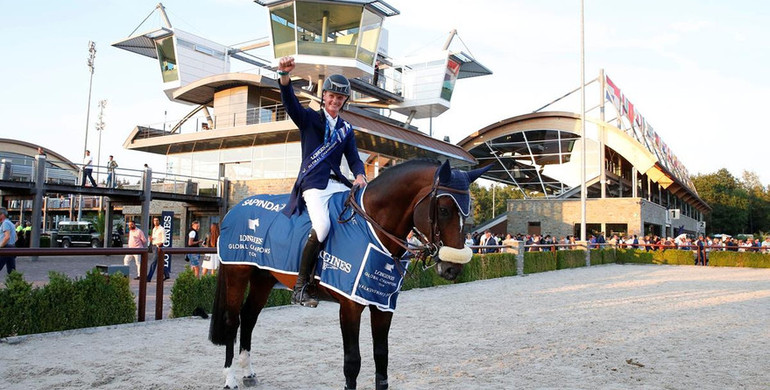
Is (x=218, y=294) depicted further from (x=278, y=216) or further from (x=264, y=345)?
(x=264, y=345)

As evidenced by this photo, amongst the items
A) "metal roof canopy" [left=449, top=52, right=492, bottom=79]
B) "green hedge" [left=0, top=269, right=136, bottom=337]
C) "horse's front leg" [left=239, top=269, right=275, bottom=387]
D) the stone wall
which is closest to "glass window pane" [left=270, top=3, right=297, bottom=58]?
"metal roof canopy" [left=449, top=52, right=492, bottom=79]

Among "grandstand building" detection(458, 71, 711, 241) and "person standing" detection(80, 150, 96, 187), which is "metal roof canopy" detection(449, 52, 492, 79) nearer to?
"grandstand building" detection(458, 71, 711, 241)

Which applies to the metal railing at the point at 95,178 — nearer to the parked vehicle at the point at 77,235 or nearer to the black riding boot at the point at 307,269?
the parked vehicle at the point at 77,235

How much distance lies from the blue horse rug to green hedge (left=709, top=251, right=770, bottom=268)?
1119 inches

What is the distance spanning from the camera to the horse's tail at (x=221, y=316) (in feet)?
17.4

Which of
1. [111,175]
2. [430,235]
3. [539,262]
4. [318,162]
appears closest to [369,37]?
[111,175]

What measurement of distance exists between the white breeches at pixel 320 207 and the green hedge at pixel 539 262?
17628mm

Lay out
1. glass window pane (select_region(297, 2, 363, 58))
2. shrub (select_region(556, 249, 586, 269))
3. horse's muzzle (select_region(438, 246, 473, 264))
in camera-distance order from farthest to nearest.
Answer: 1. glass window pane (select_region(297, 2, 363, 58))
2. shrub (select_region(556, 249, 586, 269))
3. horse's muzzle (select_region(438, 246, 473, 264))

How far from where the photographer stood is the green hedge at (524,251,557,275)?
2130cm

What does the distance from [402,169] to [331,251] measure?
860mm

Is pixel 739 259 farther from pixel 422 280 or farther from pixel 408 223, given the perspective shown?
pixel 408 223

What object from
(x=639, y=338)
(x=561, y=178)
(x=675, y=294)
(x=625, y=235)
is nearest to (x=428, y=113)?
(x=561, y=178)

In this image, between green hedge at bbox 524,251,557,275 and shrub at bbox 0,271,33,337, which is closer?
shrub at bbox 0,271,33,337

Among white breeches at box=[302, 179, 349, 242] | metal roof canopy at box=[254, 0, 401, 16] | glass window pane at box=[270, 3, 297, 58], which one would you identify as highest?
metal roof canopy at box=[254, 0, 401, 16]
